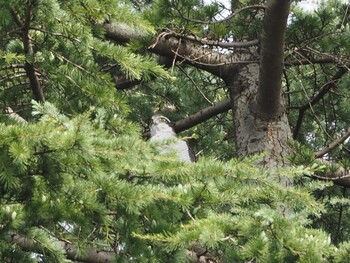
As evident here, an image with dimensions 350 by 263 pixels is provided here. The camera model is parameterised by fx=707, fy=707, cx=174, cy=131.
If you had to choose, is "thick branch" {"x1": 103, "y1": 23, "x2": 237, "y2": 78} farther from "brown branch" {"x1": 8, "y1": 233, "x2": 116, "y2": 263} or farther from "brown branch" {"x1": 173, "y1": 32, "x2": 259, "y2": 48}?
"brown branch" {"x1": 8, "y1": 233, "x2": 116, "y2": 263}

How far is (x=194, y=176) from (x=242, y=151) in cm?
156

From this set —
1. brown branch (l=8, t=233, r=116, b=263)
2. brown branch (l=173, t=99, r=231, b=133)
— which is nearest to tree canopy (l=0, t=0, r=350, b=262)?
brown branch (l=8, t=233, r=116, b=263)

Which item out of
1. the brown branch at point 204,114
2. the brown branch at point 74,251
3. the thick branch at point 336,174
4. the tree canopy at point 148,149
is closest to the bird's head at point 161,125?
the brown branch at point 204,114

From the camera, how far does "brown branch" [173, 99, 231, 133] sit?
15.1 ft

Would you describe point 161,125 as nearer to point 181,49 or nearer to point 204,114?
point 204,114

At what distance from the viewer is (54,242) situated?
2152mm

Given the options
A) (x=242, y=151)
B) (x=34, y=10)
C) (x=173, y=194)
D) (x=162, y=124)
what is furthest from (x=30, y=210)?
(x=162, y=124)

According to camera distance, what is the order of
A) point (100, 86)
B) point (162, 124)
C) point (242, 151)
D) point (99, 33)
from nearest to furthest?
1. point (100, 86)
2. point (99, 33)
3. point (242, 151)
4. point (162, 124)

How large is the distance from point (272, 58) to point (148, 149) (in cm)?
155

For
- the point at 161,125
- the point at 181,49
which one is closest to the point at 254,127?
the point at 181,49

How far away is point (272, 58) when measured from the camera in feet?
11.6

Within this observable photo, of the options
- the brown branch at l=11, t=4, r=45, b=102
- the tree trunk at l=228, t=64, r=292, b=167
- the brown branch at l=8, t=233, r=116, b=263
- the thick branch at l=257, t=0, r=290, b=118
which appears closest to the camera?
the brown branch at l=8, t=233, r=116, b=263

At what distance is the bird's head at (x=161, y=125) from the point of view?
4561 millimetres

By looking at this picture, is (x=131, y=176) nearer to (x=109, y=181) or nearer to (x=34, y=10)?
(x=109, y=181)
